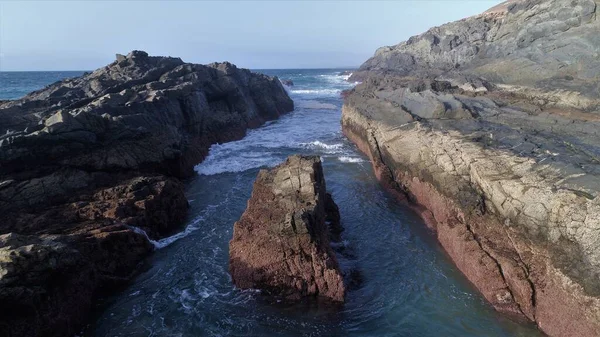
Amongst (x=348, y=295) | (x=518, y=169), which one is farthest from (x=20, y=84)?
(x=518, y=169)

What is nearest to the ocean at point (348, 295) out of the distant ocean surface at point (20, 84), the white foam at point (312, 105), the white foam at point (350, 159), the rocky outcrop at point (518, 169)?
the rocky outcrop at point (518, 169)

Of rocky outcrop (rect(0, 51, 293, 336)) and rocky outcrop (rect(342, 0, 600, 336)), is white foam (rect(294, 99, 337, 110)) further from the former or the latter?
rocky outcrop (rect(0, 51, 293, 336))

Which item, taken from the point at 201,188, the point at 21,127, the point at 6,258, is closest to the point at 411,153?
the point at 201,188

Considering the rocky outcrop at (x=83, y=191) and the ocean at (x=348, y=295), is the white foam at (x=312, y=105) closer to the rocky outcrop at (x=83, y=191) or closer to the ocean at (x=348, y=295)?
the rocky outcrop at (x=83, y=191)

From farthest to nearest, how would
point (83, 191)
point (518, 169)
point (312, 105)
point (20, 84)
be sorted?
point (20, 84) → point (312, 105) → point (83, 191) → point (518, 169)

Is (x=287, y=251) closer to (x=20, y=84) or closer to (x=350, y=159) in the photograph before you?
(x=350, y=159)

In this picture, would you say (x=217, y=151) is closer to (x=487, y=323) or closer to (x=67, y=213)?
(x=67, y=213)

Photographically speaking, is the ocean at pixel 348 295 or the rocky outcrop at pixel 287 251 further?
the rocky outcrop at pixel 287 251
